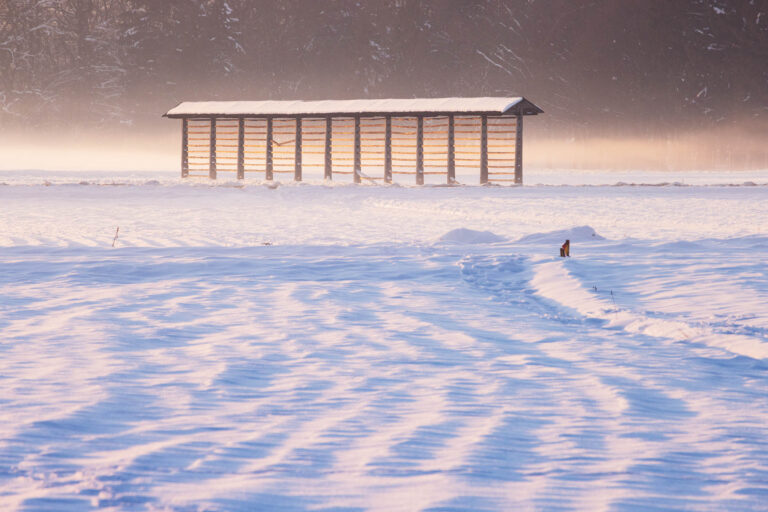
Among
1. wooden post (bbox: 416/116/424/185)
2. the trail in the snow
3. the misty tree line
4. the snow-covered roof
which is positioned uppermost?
the misty tree line

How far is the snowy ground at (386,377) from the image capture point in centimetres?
331

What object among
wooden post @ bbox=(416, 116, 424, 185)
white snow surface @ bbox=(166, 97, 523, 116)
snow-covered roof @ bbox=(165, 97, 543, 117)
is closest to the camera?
snow-covered roof @ bbox=(165, 97, 543, 117)

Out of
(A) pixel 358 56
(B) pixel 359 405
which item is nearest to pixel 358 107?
(B) pixel 359 405

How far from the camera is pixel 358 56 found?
11531 cm

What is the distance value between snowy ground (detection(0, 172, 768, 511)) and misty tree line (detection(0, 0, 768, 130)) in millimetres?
100339

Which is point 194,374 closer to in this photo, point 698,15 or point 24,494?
point 24,494

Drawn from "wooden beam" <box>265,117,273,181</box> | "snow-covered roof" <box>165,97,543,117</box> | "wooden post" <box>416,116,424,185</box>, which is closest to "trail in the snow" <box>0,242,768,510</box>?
"snow-covered roof" <box>165,97,543,117</box>

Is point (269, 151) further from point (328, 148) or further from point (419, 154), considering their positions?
point (419, 154)

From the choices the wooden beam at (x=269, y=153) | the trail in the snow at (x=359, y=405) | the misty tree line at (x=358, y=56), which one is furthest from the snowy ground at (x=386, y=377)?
the misty tree line at (x=358, y=56)

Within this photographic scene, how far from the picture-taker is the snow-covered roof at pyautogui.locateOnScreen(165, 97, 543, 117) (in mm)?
30328

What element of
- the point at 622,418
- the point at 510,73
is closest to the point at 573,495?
the point at 622,418

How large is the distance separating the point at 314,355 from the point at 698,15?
402 feet

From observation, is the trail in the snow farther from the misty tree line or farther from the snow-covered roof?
the misty tree line

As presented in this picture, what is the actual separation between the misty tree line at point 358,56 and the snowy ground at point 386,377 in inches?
3950
